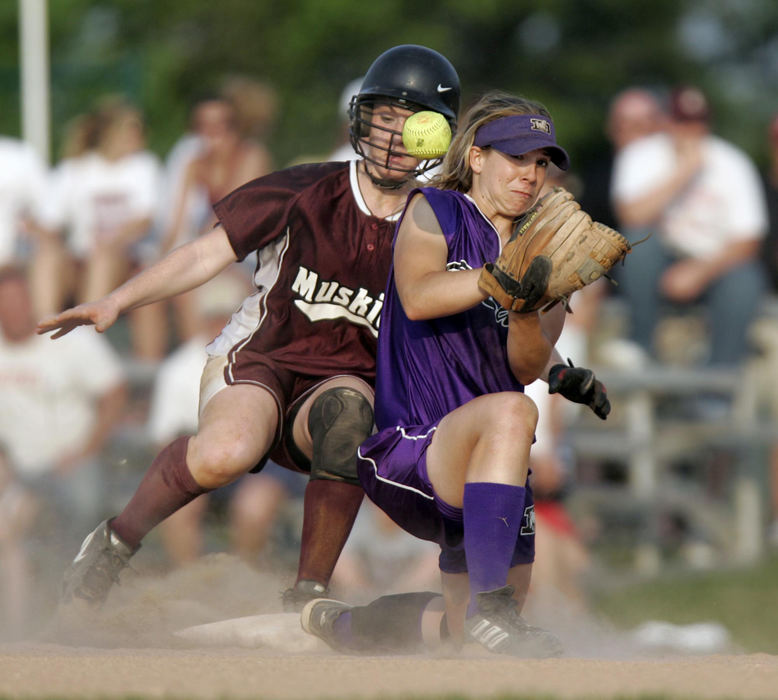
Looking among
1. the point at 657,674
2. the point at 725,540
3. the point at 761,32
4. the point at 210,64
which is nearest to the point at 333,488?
the point at 657,674

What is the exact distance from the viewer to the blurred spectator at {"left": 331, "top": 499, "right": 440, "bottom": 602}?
8000 mm

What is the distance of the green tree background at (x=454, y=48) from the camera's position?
22.3 metres

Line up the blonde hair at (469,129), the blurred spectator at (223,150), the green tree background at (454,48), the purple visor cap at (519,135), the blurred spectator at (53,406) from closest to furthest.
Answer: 1. the purple visor cap at (519,135)
2. the blonde hair at (469,129)
3. the blurred spectator at (53,406)
4. the blurred spectator at (223,150)
5. the green tree background at (454,48)

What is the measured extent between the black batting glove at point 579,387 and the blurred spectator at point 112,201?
543 centimetres

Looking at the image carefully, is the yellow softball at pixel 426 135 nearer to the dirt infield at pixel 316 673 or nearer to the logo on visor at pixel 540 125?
the logo on visor at pixel 540 125

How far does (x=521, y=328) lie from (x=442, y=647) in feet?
4.20

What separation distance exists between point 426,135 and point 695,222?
4838 mm

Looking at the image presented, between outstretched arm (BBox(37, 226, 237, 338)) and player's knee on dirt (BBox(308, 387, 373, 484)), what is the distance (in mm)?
693

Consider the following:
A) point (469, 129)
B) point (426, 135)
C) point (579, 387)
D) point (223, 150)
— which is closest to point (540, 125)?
point (469, 129)

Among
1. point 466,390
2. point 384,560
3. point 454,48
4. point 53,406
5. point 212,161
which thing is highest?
point 466,390

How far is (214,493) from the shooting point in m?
8.55

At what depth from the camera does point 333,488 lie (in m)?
5.44

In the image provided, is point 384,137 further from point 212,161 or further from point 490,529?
point 212,161

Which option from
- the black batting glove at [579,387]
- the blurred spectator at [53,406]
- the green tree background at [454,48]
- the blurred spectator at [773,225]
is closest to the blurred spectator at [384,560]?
the blurred spectator at [53,406]
